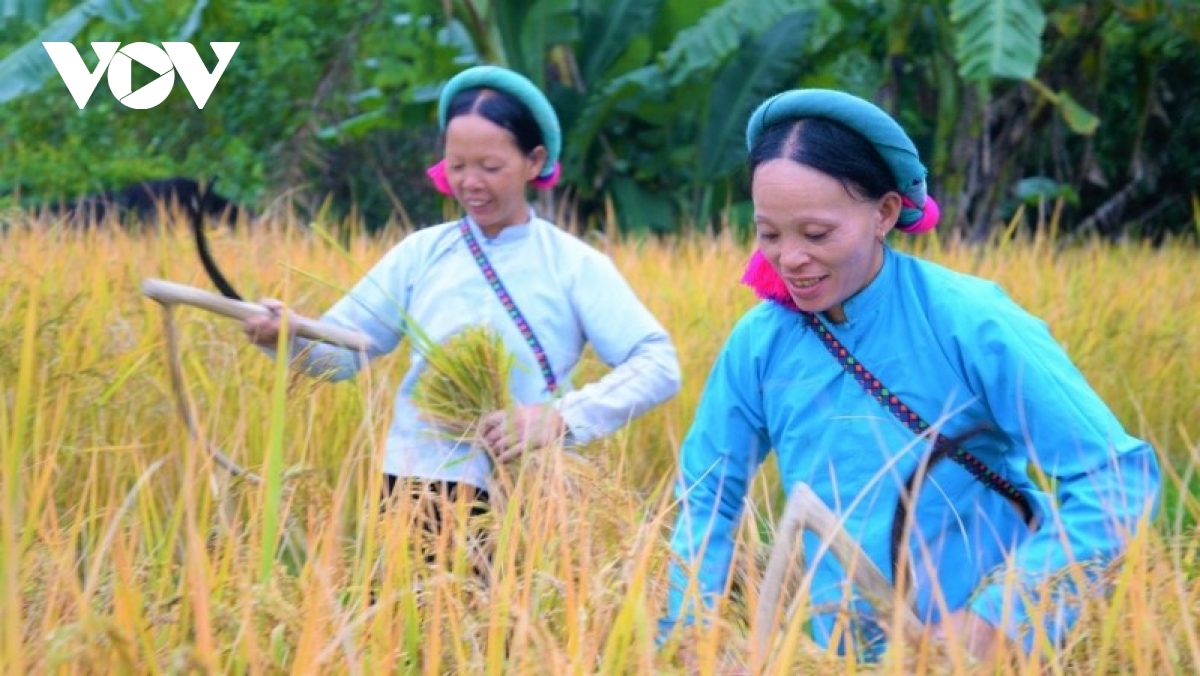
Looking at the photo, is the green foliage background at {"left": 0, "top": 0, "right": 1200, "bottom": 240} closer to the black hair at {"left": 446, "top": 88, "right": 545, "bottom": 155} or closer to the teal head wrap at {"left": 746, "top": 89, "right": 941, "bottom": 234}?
the black hair at {"left": 446, "top": 88, "right": 545, "bottom": 155}

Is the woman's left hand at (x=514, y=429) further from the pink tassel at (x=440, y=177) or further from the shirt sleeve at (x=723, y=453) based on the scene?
the pink tassel at (x=440, y=177)

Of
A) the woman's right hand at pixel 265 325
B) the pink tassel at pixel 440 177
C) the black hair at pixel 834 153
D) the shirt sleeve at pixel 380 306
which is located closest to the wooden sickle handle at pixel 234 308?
the woman's right hand at pixel 265 325

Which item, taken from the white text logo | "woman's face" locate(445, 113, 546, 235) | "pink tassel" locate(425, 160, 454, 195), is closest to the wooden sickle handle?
"woman's face" locate(445, 113, 546, 235)

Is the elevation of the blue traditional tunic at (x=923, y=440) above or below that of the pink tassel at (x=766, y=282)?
below

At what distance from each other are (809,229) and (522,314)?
944 millimetres

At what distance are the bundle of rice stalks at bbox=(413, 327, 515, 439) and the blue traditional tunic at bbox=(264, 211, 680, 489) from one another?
0.41 feet

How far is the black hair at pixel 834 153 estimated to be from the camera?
1.99m

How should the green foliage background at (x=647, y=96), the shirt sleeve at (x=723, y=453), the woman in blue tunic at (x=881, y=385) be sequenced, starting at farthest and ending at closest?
the green foliage background at (x=647, y=96) < the shirt sleeve at (x=723, y=453) < the woman in blue tunic at (x=881, y=385)

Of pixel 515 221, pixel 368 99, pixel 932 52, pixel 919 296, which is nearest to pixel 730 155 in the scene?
pixel 932 52

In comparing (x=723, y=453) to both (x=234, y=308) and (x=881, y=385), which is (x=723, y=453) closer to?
(x=881, y=385)

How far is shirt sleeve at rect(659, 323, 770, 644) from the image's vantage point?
2105 millimetres

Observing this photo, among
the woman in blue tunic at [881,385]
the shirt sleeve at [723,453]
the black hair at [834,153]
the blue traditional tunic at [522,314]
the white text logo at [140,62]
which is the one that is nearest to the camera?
the woman in blue tunic at [881,385]

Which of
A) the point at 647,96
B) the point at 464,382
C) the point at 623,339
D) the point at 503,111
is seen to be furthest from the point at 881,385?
the point at 647,96

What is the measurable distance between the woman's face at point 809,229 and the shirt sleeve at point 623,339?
0.76 m
